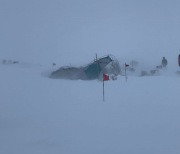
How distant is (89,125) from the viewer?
31.9 ft

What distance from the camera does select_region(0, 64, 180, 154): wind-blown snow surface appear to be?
7293mm

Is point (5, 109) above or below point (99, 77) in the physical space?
below

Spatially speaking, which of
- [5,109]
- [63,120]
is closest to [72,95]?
[5,109]

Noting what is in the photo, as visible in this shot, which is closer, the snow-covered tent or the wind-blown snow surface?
the wind-blown snow surface

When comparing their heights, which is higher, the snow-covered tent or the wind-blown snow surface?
the snow-covered tent

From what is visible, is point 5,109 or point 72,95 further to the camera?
point 72,95

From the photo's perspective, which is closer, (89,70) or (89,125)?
(89,125)

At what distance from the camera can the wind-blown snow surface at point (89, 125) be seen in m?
7.29

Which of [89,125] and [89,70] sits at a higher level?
[89,70]

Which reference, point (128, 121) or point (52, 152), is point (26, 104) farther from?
point (52, 152)

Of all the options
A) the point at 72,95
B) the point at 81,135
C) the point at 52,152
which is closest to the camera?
the point at 52,152

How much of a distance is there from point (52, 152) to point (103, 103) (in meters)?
7.95

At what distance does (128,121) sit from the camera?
33.9ft

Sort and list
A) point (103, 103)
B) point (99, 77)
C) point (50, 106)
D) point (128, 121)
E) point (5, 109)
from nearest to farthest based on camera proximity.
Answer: point (128, 121) → point (5, 109) → point (50, 106) → point (103, 103) → point (99, 77)
